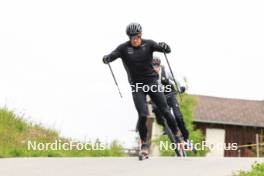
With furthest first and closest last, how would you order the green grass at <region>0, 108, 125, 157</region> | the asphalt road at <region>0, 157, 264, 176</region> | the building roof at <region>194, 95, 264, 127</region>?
the building roof at <region>194, 95, 264, 127</region> → the green grass at <region>0, 108, 125, 157</region> → the asphalt road at <region>0, 157, 264, 176</region>

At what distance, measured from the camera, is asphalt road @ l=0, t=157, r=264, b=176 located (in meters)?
9.86

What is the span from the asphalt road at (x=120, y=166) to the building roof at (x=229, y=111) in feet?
127

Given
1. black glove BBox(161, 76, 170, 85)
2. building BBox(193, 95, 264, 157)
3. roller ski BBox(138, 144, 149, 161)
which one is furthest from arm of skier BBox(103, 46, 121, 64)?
building BBox(193, 95, 264, 157)

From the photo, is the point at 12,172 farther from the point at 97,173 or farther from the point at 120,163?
the point at 120,163

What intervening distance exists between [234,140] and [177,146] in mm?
38738

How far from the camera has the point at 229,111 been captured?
5334cm

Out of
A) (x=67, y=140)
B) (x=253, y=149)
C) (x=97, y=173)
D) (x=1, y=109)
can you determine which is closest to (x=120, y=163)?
(x=97, y=173)

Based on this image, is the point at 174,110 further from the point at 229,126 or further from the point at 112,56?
the point at 229,126

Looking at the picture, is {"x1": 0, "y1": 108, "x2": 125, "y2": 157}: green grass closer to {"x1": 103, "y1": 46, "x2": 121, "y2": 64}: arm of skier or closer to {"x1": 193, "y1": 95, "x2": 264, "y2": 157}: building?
{"x1": 103, "y1": 46, "x2": 121, "y2": 64}: arm of skier

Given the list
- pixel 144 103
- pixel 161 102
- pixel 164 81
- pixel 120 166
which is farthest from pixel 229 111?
pixel 120 166

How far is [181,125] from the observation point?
13945 mm

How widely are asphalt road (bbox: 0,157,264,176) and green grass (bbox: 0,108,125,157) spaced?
246cm

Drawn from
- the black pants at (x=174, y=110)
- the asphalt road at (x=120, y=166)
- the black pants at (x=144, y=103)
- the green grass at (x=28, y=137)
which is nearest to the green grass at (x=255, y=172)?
the asphalt road at (x=120, y=166)

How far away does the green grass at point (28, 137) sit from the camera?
14.8 metres
